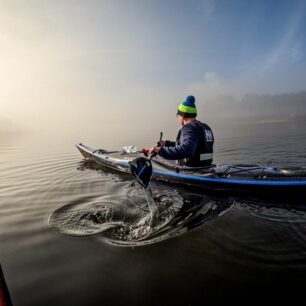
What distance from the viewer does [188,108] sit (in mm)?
6867

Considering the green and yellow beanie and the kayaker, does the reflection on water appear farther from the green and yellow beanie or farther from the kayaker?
the green and yellow beanie

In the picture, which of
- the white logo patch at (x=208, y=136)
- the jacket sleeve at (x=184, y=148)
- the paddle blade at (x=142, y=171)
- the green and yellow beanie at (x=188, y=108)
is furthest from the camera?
the green and yellow beanie at (x=188, y=108)

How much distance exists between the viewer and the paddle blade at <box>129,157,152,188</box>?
5718 millimetres

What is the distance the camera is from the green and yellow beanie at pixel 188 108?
6.87m

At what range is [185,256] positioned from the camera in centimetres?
377

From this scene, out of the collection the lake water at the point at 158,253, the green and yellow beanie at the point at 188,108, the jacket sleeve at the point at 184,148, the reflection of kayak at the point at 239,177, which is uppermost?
the green and yellow beanie at the point at 188,108

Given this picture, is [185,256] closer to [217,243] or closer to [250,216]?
[217,243]

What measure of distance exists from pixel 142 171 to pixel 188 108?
2.52 metres

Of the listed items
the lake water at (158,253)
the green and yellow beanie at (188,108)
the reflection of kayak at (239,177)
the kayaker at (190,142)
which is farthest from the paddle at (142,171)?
the green and yellow beanie at (188,108)

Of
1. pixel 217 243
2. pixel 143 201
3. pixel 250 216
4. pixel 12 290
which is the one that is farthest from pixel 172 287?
pixel 143 201

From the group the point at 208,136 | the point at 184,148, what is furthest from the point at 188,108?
the point at 184,148

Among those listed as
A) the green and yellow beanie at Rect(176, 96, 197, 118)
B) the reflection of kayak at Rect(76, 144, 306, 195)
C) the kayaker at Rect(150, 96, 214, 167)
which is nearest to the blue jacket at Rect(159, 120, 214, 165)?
the kayaker at Rect(150, 96, 214, 167)

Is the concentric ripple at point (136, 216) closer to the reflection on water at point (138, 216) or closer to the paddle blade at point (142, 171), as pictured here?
the reflection on water at point (138, 216)

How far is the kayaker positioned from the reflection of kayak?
1.31ft
